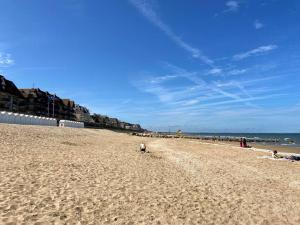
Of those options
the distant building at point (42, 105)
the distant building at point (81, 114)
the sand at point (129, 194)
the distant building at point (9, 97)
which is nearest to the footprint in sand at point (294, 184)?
the sand at point (129, 194)

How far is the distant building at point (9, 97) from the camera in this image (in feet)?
273

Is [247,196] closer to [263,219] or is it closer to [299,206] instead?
[299,206]

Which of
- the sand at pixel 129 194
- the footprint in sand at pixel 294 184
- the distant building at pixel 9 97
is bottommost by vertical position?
the footprint in sand at pixel 294 184

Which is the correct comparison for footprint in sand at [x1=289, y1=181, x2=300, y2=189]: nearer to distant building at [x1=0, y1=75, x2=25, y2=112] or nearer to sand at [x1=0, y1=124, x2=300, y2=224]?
sand at [x1=0, y1=124, x2=300, y2=224]

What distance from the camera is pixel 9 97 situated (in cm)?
8706

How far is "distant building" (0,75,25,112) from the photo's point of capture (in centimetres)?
8312

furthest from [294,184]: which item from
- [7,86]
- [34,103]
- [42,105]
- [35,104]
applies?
[42,105]

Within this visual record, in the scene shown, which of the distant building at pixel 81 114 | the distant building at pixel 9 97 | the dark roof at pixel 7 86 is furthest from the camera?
the distant building at pixel 81 114

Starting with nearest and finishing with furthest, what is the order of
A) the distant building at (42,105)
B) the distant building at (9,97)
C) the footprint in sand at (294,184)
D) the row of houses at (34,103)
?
1. the footprint in sand at (294,184)
2. the distant building at (9,97)
3. the row of houses at (34,103)
4. the distant building at (42,105)

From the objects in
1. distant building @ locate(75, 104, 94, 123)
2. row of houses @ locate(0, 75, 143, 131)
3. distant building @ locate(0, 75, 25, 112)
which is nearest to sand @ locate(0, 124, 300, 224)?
row of houses @ locate(0, 75, 143, 131)

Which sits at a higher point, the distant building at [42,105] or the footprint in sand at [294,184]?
the distant building at [42,105]

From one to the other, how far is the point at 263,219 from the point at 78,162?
34.5ft

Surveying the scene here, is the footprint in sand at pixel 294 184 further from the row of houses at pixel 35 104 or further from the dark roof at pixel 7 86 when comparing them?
the dark roof at pixel 7 86

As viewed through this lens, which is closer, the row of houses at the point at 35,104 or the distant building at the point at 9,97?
the distant building at the point at 9,97
